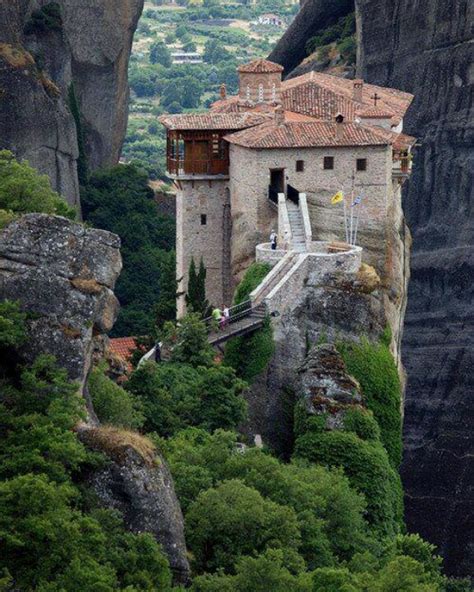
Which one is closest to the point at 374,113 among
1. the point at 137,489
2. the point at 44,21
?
the point at 44,21

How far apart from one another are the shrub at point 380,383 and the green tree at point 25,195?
39.9 ft

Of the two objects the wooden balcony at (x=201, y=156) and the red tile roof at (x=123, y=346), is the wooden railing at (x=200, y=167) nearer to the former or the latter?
the wooden balcony at (x=201, y=156)

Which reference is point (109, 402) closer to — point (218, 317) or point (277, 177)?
point (218, 317)

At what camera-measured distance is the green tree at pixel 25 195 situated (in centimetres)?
6094

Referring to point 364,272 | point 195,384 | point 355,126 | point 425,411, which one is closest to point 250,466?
point 195,384

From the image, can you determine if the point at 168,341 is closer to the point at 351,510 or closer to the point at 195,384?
the point at 195,384

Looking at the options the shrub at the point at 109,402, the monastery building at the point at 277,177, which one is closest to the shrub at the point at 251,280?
the monastery building at the point at 277,177

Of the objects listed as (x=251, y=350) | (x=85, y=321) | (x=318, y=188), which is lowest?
(x=251, y=350)

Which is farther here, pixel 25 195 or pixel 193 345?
pixel 193 345

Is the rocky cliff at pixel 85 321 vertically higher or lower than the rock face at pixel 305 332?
higher

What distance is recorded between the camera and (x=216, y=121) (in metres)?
81.1

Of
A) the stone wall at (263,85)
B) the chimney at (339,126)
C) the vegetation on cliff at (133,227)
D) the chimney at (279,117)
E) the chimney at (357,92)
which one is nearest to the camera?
the chimney at (339,126)

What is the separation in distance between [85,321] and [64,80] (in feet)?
206

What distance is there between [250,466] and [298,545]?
311cm
